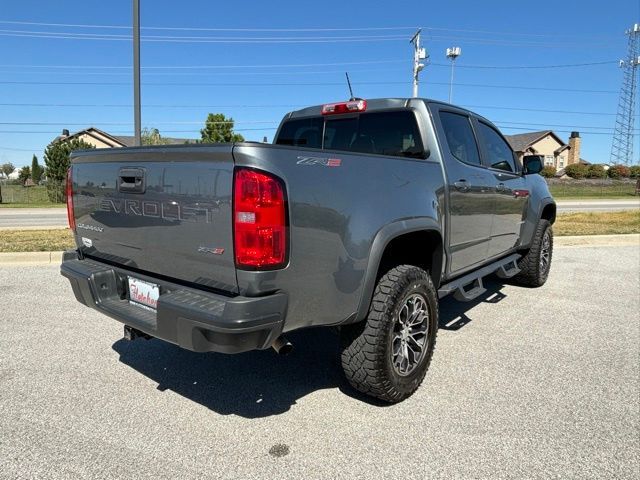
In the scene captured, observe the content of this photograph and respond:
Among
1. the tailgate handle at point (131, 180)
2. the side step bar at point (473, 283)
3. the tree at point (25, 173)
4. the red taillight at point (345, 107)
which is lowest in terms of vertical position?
the side step bar at point (473, 283)

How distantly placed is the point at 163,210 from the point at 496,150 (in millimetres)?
3677

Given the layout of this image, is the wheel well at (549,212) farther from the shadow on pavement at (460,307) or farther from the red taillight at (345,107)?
the red taillight at (345,107)

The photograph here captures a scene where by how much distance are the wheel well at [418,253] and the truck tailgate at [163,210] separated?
3.95ft

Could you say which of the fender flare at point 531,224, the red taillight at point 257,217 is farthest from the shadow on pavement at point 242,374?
the fender flare at point 531,224

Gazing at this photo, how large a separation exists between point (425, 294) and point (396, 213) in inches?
27.6

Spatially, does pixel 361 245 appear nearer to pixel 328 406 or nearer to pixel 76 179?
pixel 328 406

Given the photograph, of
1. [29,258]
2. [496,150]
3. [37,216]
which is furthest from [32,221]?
[496,150]

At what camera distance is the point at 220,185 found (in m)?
2.28

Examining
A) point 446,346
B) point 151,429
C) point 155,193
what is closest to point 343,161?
point 155,193

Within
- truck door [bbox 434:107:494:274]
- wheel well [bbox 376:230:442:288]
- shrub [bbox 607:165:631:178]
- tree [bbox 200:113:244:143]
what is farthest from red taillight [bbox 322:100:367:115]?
shrub [bbox 607:165:631:178]

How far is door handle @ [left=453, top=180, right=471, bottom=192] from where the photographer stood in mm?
3684

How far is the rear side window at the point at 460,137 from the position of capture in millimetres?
3890

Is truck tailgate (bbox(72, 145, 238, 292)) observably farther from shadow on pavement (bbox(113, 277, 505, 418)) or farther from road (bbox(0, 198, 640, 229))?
road (bbox(0, 198, 640, 229))

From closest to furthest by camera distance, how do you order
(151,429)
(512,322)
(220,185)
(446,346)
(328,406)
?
(220,185) < (151,429) < (328,406) < (446,346) < (512,322)
